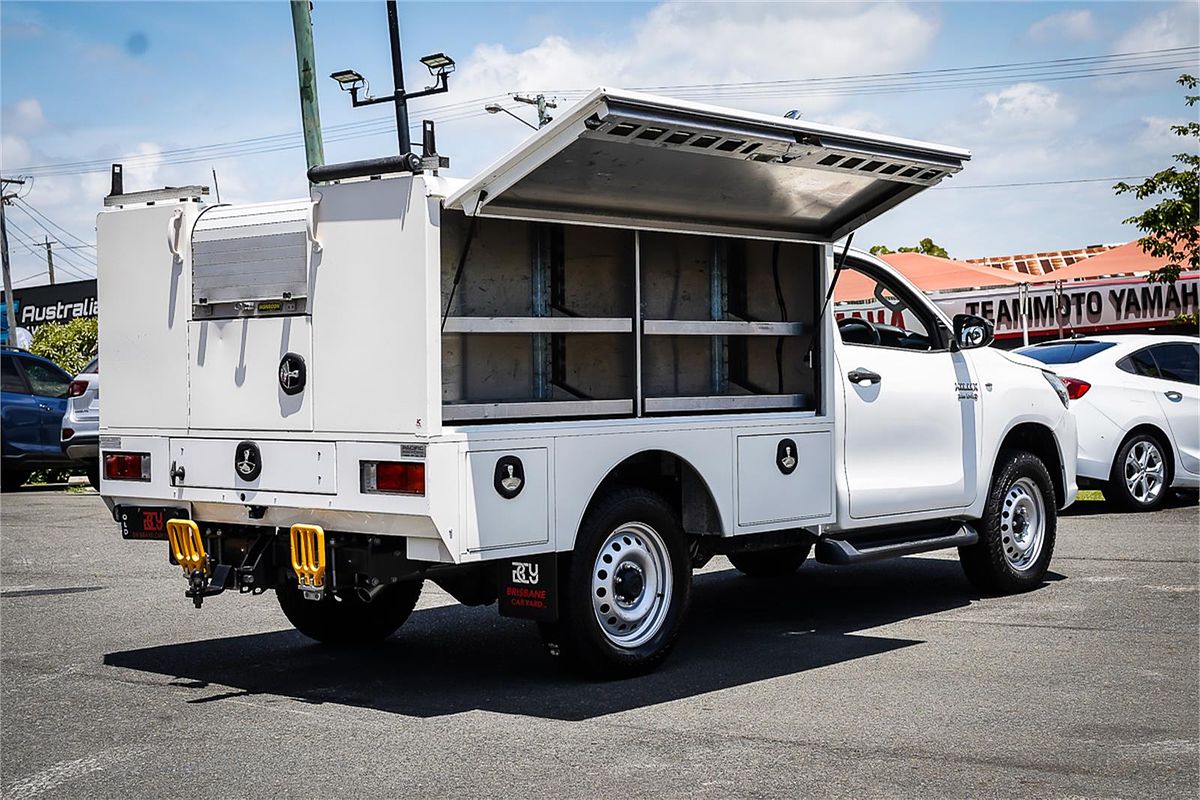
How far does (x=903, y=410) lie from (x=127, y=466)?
14.9 ft

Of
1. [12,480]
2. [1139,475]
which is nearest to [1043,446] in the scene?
[1139,475]

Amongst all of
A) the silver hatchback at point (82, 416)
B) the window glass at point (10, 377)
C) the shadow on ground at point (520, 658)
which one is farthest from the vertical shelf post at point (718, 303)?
the window glass at point (10, 377)

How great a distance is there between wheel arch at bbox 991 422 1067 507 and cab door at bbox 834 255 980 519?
0.60 meters

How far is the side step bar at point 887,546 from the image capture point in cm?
834

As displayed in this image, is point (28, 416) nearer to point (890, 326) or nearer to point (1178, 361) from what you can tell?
point (890, 326)

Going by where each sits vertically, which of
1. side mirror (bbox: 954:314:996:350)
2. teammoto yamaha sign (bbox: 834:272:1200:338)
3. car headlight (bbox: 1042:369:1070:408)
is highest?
teammoto yamaha sign (bbox: 834:272:1200:338)

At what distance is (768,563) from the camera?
10805mm

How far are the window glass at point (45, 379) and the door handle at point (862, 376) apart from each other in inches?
544

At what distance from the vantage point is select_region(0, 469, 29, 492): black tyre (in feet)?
64.5

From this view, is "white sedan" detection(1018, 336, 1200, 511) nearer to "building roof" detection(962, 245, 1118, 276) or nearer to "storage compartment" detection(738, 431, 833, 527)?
"storage compartment" detection(738, 431, 833, 527)

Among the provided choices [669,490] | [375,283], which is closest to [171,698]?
[375,283]

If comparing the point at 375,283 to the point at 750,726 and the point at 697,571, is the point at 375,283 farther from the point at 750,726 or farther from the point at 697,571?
the point at 697,571

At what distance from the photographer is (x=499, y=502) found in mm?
6660

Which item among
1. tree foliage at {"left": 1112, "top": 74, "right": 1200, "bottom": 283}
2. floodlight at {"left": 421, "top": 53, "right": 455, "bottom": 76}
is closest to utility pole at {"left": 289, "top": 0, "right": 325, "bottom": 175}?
floodlight at {"left": 421, "top": 53, "right": 455, "bottom": 76}
